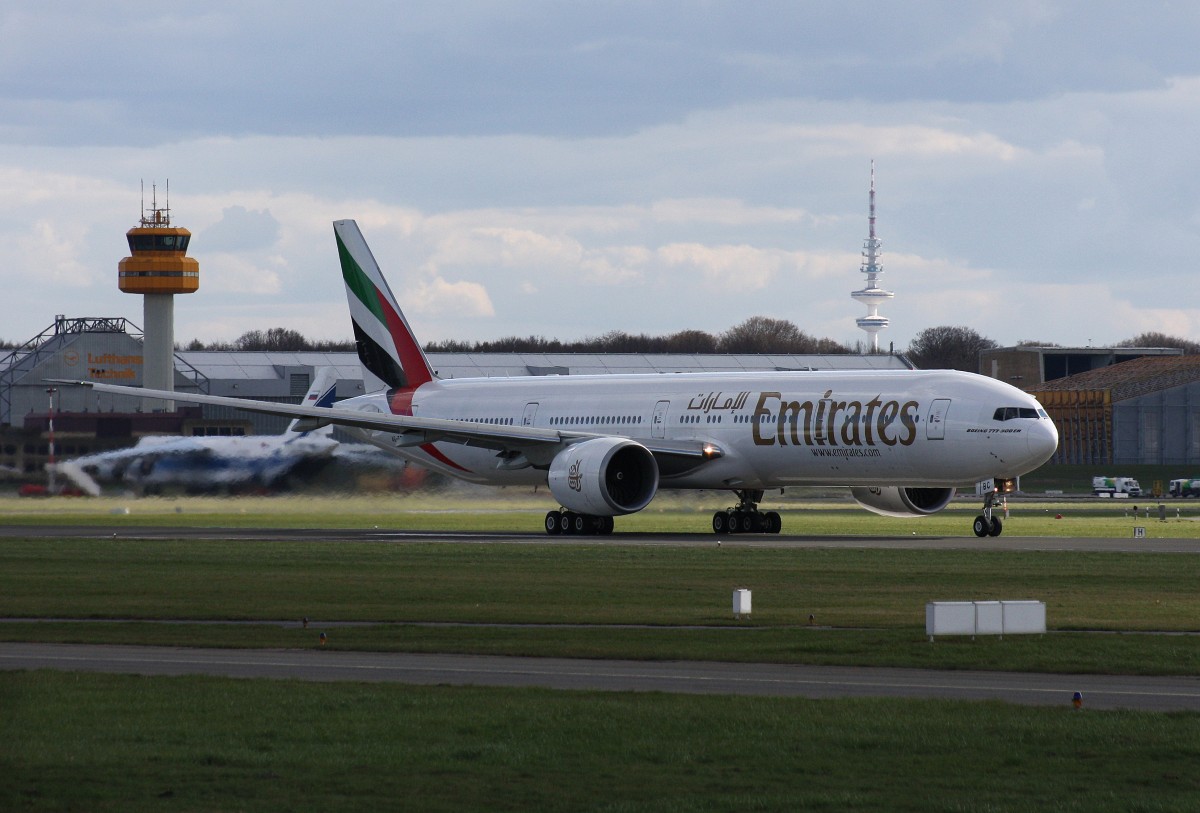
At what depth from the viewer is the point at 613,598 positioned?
28.8 meters

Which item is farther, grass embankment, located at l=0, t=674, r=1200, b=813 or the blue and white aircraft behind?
the blue and white aircraft behind

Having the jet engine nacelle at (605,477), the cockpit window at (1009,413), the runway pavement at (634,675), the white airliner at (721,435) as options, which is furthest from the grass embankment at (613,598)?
the cockpit window at (1009,413)

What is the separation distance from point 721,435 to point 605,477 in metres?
4.03

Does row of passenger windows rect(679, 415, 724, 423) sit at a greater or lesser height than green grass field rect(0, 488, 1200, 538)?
greater

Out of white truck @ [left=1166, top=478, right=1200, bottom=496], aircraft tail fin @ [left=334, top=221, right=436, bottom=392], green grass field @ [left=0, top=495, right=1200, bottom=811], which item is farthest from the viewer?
white truck @ [left=1166, top=478, right=1200, bottom=496]

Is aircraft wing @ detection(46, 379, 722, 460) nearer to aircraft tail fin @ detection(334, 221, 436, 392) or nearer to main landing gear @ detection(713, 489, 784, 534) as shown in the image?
main landing gear @ detection(713, 489, 784, 534)

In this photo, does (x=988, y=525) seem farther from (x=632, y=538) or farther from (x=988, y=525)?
(x=632, y=538)

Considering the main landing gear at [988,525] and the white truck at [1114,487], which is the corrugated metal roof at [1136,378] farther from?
the main landing gear at [988,525]

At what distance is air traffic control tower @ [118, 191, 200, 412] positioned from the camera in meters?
121

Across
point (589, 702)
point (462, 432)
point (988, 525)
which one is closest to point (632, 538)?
point (462, 432)

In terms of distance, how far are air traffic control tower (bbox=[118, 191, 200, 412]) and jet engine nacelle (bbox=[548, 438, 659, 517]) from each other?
3018 inches

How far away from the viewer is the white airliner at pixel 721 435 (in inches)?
1770

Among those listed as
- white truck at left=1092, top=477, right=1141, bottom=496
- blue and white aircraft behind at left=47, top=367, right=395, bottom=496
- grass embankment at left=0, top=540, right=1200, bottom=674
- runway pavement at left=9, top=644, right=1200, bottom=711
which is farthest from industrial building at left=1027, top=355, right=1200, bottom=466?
runway pavement at left=9, top=644, right=1200, bottom=711

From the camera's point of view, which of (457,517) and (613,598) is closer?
(613,598)
